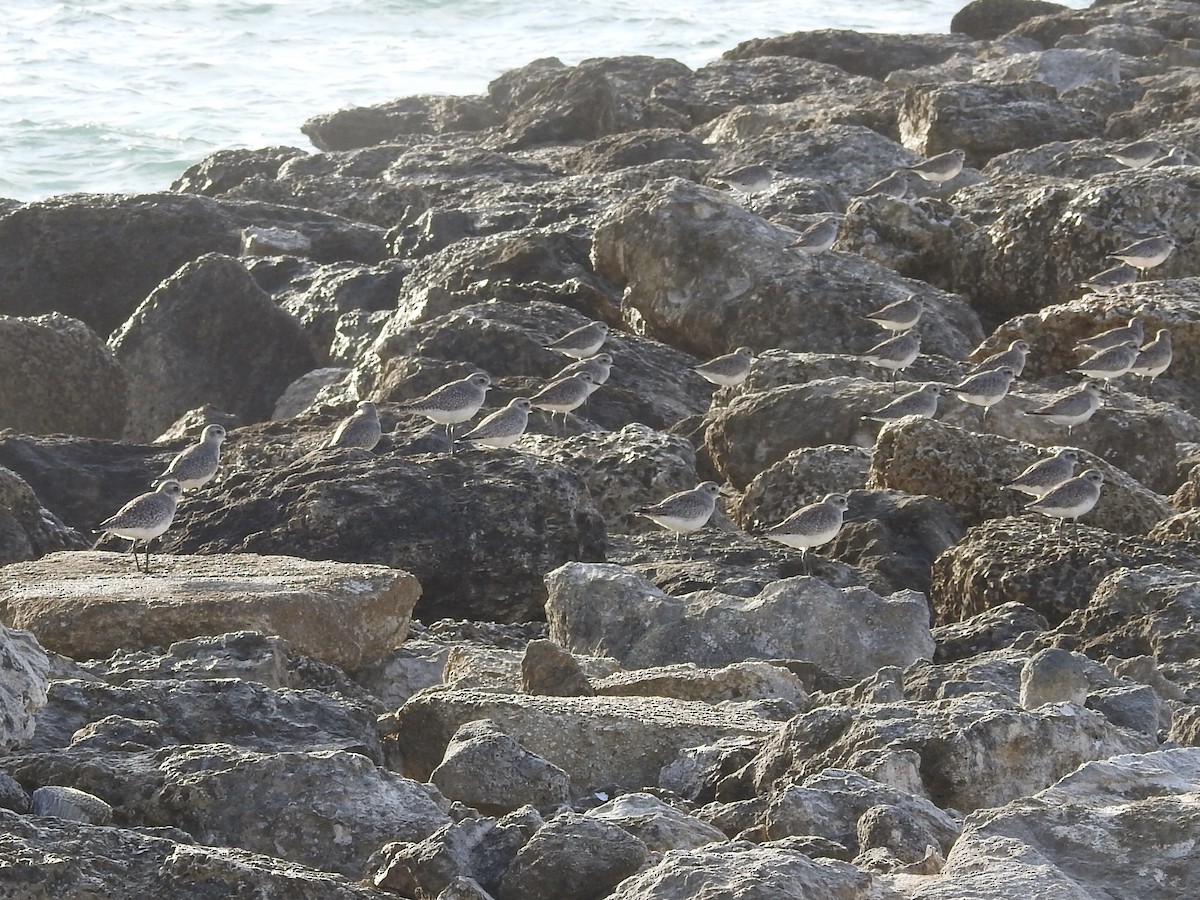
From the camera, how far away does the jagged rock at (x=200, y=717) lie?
544cm

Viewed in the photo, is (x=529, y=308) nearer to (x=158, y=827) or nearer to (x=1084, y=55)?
(x=158, y=827)

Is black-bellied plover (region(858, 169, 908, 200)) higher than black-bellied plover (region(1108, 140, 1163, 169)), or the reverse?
black-bellied plover (region(1108, 140, 1163, 169))

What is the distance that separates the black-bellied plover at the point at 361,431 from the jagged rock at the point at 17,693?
15.7ft

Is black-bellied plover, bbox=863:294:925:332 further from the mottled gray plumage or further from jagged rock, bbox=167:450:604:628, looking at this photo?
jagged rock, bbox=167:450:604:628

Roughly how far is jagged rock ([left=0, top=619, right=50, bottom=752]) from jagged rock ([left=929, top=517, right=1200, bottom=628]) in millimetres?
4735

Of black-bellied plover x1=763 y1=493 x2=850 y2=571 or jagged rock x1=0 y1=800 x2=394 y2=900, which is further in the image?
black-bellied plover x1=763 y1=493 x2=850 y2=571

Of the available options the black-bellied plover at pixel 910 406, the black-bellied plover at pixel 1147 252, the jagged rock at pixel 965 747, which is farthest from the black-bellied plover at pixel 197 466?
the black-bellied plover at pixel 1147 252

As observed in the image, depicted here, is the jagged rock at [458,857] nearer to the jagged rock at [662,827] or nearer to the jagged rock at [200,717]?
the jagged rock at [662,827]

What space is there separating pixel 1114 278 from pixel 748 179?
4380 mm

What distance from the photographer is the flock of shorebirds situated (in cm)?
928

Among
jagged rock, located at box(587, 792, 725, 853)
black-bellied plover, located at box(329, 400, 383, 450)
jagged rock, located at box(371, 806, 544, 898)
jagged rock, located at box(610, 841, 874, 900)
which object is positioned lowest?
black-bellied plover, located at box(329, 400, 383, 450)

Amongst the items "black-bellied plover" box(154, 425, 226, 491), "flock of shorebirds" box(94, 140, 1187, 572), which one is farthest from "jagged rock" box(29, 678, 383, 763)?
"black-bellied plover" box(154, 425, 226, 491)

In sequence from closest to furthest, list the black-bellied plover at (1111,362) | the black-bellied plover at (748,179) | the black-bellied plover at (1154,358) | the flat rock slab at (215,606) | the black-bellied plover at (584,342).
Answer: the flat rock slab at (215,606)
the black-bellied plover at (1111,362)
the black-bellied plover at (1154,358)
the black-bellied plover at (584,342)
the black-bellied plover at (748,179)

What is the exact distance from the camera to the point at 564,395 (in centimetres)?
1139
